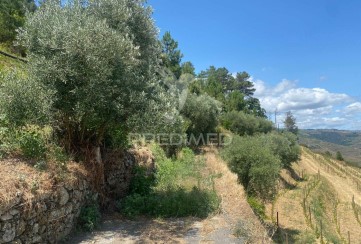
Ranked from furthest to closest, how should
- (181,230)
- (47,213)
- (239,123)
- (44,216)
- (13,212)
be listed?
(239,123) → (181,230) → (47,213) → (44,216) → (13,212)

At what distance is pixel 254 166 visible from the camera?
26.1 m

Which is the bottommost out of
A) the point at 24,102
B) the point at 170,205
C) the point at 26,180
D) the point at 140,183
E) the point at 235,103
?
the point at 170,205

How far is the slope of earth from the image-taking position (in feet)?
80.5

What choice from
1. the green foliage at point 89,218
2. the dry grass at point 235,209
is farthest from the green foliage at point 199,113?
the green foliage at point 89,218

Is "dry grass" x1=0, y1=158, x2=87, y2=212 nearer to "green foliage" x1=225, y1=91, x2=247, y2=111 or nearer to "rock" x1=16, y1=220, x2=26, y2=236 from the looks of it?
"rock" x1=16, y1=220, x2=26, y2=236

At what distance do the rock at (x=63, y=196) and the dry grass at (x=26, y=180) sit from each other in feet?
0.61

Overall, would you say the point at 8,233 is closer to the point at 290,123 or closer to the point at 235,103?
the point at 235,103

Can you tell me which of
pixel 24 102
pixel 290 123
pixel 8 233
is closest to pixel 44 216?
pixel 8 233

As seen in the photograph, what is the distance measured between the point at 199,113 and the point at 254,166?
1062 centimetres

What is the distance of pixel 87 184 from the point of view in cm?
1027

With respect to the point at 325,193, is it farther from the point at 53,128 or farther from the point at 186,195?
the point at 53,128

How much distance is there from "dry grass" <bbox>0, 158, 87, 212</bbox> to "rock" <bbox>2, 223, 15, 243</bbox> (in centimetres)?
38

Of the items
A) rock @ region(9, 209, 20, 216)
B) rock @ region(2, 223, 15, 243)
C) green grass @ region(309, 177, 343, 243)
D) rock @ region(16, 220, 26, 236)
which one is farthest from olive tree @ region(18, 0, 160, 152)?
green grass @ region(309, 177, 343, 243)

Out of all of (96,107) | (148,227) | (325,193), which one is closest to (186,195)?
(148,227)
